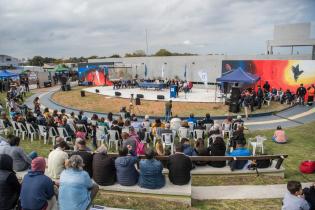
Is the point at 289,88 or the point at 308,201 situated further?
the point at 289,88

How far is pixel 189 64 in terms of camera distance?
1399 inches

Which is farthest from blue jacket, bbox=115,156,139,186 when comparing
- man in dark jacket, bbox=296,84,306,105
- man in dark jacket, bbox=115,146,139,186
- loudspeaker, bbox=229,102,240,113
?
man in dark jacket, bbox=296,84,306,105

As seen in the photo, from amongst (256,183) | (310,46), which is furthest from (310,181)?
(310,46)

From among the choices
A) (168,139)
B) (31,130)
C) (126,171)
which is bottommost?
(31,130)

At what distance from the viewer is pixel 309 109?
18891mm

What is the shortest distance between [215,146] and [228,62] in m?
22.3

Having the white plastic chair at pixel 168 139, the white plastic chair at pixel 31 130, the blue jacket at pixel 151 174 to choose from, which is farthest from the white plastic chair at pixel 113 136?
the blue jacket at pixel 151 174

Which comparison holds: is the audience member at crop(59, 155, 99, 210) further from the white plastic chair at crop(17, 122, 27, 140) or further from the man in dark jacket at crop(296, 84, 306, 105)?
the man in dark jacket at crop(296, 84, 306, 105)

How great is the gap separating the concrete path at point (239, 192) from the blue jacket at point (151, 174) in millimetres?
1103

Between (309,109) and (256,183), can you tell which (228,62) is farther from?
(256,183)

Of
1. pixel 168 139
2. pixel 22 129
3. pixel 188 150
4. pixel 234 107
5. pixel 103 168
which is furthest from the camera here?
pixel 234 107

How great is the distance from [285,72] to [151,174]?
2019 centimetres

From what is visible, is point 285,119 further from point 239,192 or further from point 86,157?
point 86,157

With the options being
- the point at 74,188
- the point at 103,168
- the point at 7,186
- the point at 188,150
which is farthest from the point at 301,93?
the point at 7,186
